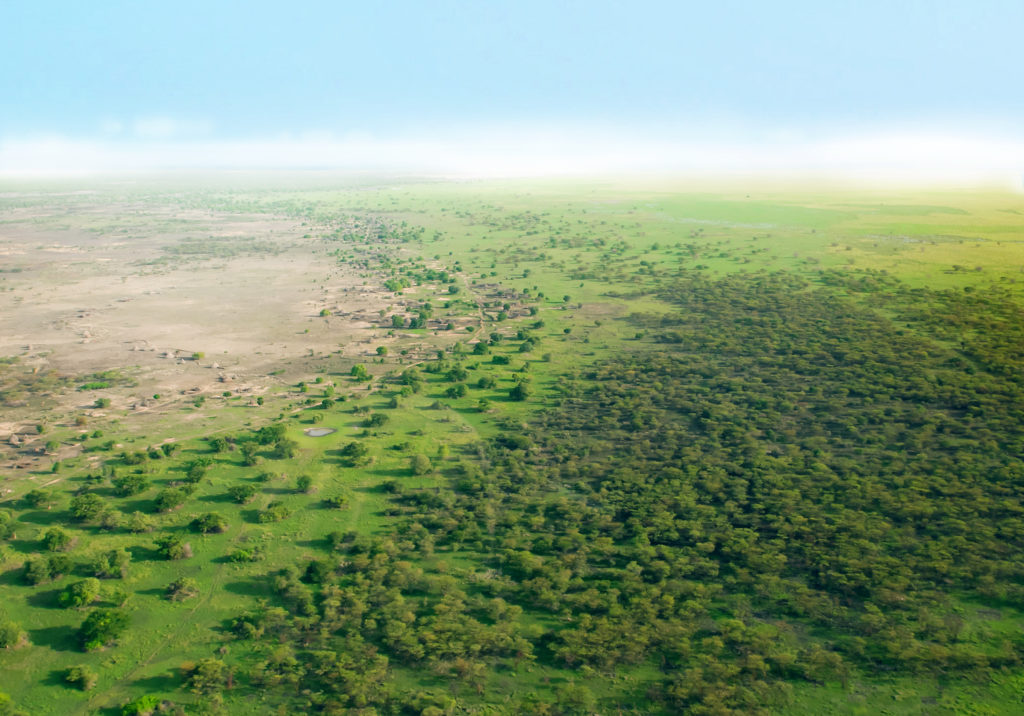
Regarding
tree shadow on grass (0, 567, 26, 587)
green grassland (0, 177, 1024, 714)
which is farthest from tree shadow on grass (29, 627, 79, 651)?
tree shadow on grass (0, 567, 26, 587)

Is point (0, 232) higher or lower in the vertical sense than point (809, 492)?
higher

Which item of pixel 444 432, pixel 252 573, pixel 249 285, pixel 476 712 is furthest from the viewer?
pixel 249 285

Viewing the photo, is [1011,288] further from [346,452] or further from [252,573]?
[252,573]

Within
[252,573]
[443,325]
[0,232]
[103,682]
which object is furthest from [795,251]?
[0,232]

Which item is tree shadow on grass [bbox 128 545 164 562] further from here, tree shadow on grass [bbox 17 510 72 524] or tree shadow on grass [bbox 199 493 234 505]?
tree shadow on grass [bbox 17 510 72 524]

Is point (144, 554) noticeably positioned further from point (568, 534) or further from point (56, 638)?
point (568, 534)
